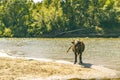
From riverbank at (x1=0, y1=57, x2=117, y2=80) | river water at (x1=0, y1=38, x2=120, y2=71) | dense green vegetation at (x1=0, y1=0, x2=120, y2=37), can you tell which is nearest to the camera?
riverbank at (x1=0, y1=57, x2=117, y2=80)

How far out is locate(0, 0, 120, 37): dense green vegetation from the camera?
311 feet

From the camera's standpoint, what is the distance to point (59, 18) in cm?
9869

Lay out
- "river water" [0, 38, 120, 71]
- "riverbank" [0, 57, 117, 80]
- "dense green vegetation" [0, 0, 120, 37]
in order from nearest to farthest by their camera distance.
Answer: "riverbank" [0, 57, 117, 80] → "river water" [0, 38, 120, 71] → "dense green vegetation" [0, 0, 120, 37]

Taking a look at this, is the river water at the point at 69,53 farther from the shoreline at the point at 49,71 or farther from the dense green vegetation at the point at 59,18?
the dense green vegetation at the point at 59,18

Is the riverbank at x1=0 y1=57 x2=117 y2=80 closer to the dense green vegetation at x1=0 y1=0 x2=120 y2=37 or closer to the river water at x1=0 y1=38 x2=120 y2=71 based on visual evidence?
the river water at x1=0 y1=38 x2=120 y2=71

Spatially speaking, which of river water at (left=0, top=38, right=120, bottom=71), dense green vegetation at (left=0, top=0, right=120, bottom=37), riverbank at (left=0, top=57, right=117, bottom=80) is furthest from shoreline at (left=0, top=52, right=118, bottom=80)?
dense green vegetation at (left=0, top=0, right=120, bottom=37)

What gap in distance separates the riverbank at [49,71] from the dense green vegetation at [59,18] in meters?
66.2

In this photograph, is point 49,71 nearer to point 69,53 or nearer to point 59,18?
point 69,53

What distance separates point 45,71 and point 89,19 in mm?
80556

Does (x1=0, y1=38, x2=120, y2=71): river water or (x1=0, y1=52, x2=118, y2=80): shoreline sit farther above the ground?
(x1=0, y1=52, x2=118, y2=80): shoreline

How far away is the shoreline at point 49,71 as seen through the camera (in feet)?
69.9

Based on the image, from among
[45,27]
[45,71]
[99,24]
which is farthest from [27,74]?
[99,24]

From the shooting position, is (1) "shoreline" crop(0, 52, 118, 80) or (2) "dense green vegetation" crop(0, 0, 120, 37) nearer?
(1) "shoreline" crop(0, 52, 118, 80)

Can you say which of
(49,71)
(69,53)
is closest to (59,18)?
(69,53)
